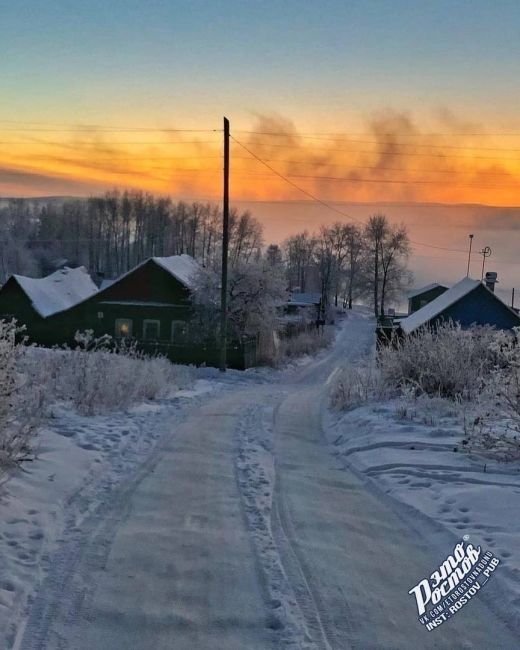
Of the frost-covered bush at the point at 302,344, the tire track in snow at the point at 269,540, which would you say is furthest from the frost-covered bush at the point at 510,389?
the frost-covered bush at the point at 302,344

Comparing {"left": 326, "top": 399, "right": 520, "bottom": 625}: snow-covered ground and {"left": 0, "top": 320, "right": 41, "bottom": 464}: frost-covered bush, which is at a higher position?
{"left": 0, "top": 320, "right": 41, "bottom": 464}: frost-covered bush

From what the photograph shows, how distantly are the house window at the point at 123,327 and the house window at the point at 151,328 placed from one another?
1089 millimetres

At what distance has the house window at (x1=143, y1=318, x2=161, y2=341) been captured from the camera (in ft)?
111

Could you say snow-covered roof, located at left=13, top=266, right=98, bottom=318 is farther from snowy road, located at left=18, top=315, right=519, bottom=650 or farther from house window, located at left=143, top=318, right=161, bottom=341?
snowy road, located at left=18, top=315, right=519, bottom=650

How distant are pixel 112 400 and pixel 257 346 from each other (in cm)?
1838

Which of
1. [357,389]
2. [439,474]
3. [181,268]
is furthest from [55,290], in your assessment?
[439,474]

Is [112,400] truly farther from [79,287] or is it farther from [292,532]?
[79,287]

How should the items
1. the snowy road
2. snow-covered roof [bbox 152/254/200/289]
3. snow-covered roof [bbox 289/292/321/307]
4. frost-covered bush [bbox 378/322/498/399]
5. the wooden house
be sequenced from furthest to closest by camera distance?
snow-covered roof [bbox 289/292/321/307]
the wooden house
snow-covered roof [bbox 152/254/200/289]
frost-covered bush [bbox 378/322/498/399]
the snowy road

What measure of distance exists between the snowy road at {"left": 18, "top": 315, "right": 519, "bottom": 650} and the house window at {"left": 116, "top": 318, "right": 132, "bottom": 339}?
92.5 ft

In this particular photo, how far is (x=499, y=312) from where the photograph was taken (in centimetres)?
3053

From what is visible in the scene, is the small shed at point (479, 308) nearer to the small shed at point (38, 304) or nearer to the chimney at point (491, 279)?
the chimney at point (491, 279)

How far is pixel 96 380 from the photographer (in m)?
11.0

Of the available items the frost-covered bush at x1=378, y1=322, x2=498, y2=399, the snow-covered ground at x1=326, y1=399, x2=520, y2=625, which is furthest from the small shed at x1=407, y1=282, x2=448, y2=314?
the snow-covered ground at x1=326, y1=399, x2=520, y2=625

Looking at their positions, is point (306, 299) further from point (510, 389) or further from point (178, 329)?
point (510, 389)
